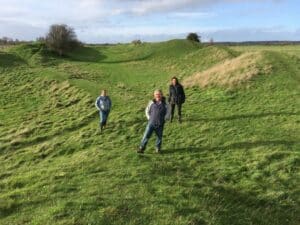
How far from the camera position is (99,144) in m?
22.3

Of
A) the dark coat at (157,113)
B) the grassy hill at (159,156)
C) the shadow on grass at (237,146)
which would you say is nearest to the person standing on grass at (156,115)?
the dark coat at (157,113)

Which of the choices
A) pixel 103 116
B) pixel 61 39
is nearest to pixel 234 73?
pixel 103 116

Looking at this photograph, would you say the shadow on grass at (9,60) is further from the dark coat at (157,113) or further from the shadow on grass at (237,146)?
the dark coat at (157,113)

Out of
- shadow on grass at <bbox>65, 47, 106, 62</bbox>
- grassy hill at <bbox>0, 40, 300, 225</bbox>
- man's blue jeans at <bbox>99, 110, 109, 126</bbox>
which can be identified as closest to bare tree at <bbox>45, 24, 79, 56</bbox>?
shadow on grass at <bbox>65, 47, 106, 62</bbox>

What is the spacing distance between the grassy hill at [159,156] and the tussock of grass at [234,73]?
0.11 metres

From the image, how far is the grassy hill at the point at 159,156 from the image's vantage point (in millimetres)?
14625

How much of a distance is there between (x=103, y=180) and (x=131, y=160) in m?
2.46

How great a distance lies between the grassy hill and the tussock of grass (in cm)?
11

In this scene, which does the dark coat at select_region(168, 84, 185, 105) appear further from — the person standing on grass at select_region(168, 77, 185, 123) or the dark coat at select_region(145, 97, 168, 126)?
the dark coat at select_region(145, 97, 168, 126)

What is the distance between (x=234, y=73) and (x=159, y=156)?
653 inches

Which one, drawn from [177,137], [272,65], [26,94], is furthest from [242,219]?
[26,94]

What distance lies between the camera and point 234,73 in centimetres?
3472

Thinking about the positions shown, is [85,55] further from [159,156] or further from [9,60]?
[159,156]

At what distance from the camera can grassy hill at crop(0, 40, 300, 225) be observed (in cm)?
1462
